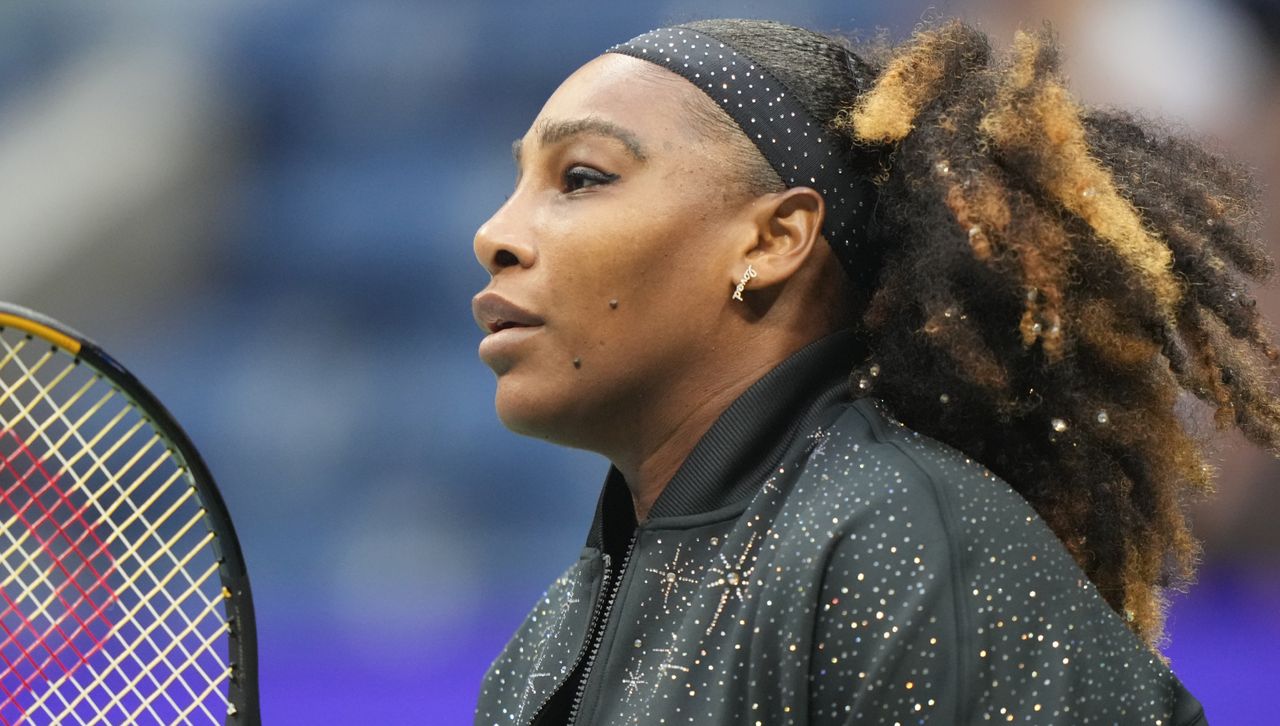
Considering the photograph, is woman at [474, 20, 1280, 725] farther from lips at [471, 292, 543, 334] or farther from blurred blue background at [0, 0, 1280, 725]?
blurred blue background at [0, 0, 1280, 725]

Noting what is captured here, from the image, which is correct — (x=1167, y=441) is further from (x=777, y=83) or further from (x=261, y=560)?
(x=261, y=560)

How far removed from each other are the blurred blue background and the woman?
210 cm

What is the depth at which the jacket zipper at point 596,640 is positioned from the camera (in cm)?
186

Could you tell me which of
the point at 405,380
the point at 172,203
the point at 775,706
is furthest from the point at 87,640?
the point at 775,706

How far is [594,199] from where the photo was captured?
75.2 inches

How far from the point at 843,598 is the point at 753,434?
33cm

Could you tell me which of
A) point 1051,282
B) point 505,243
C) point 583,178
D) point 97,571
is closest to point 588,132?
point 583,178

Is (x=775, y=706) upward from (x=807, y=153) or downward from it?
downward

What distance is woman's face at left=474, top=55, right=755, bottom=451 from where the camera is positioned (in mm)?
1884

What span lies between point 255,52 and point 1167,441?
349 centimetres

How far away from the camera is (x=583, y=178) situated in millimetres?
1945

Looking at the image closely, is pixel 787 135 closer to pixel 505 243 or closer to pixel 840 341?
pixel 840 341

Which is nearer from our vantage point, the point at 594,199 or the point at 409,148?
the point at 594,199

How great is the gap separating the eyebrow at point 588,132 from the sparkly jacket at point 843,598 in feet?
1.03
